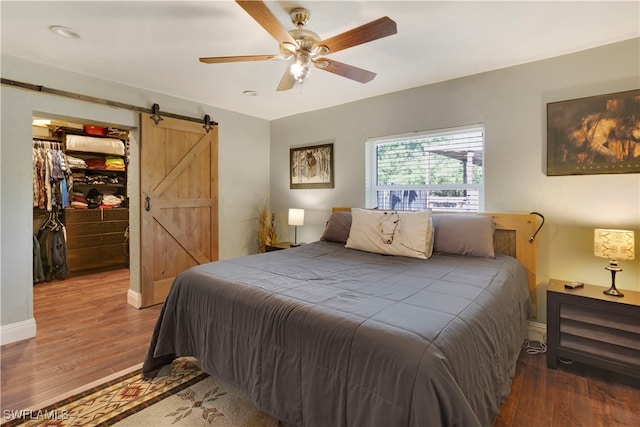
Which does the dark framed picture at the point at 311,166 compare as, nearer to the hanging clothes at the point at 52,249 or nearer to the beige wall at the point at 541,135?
the beige wall at the point at 541,135

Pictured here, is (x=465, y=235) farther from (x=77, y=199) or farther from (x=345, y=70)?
(x=77, y=199)

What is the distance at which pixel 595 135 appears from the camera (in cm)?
239

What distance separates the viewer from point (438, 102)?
3.14 metres

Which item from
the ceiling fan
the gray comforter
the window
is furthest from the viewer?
the window

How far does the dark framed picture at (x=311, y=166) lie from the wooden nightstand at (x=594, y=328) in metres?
2.66

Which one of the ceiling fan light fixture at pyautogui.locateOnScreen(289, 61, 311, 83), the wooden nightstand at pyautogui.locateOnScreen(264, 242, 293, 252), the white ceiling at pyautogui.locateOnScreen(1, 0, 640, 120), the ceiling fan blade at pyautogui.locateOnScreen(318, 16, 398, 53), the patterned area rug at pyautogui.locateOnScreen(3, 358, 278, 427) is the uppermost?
the white ceiling at pyautogui.locateOnScreen(1, 0, 640, 120)

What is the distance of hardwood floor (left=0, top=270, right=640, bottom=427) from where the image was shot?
1.74 metres

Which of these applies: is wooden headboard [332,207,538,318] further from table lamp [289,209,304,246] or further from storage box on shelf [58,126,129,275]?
storage box on shelf [58,126,129,275]

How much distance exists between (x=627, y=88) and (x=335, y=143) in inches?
106

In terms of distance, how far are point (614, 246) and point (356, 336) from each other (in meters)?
2.06

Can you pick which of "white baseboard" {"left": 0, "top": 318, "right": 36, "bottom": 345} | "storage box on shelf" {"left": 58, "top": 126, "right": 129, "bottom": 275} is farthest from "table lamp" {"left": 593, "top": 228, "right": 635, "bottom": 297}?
"storage box on shelf" {"left": 58, "top": 126, "right": 129, "bottom": 275}

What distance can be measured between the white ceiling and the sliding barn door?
2.19 ft

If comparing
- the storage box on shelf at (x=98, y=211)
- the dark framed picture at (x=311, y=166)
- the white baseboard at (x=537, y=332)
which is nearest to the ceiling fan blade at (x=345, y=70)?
the dark framed picture at (x=311, y=166)

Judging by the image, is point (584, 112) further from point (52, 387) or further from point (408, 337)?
point (52, 387)
